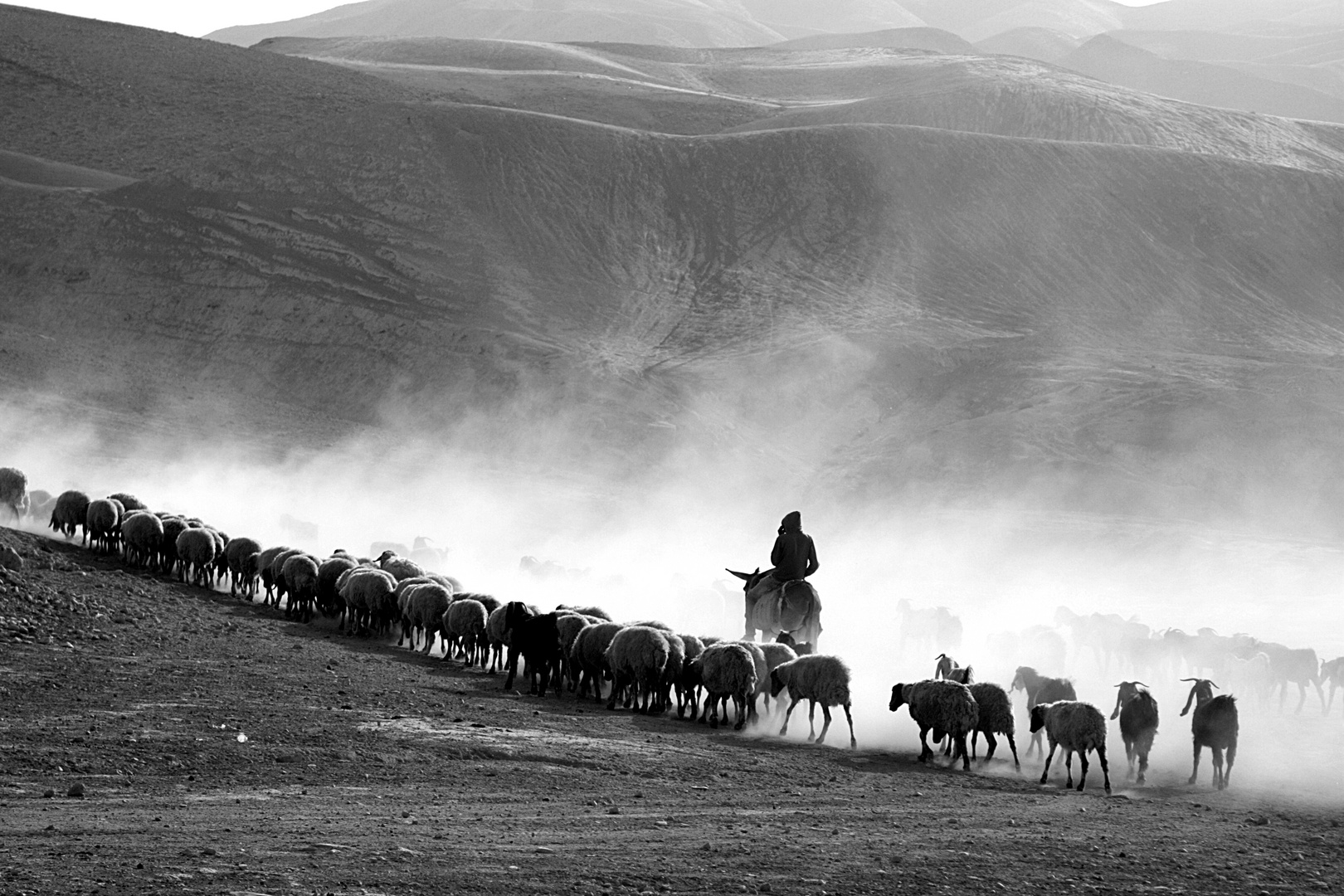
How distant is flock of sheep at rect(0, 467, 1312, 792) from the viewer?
17.2 m

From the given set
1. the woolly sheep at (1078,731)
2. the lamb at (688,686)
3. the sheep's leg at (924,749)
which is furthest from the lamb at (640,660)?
the woolly sheep at (1078,731)

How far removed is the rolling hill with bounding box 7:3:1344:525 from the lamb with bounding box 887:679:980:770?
47.3m

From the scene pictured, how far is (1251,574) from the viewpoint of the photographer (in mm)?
52000

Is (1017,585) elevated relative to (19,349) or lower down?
lower down

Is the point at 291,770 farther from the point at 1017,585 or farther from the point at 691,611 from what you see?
the point at 1017,585

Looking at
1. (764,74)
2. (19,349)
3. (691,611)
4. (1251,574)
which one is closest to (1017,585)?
(1251,574)

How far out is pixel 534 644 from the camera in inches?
840

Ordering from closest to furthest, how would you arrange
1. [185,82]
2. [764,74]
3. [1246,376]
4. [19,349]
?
1. [19,349]
2. [1246,376]
3. [185,82]
4. [764,74]

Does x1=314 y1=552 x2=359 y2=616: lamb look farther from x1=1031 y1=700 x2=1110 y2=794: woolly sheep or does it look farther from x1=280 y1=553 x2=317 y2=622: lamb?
x1=1031 y1=700 x2=1110 y2=794: woolly sheep

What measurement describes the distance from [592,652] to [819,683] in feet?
12.4

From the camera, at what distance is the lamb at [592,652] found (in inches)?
829

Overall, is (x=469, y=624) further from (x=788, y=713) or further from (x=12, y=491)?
(x=12, y=491)

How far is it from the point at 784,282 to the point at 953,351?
11746mm

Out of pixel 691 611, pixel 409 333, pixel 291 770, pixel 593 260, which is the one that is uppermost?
pixel 593 260
